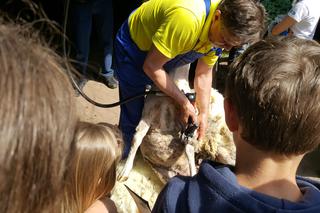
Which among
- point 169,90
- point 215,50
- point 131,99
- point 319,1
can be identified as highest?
point 319,1

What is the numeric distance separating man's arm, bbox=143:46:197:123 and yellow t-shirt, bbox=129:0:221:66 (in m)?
0.07

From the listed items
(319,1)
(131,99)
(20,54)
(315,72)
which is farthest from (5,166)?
(319,1)

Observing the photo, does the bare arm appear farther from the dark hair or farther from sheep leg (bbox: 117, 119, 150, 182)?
sheep leg (bbox: 117, 119, 150, 182)

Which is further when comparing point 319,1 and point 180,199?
point 319,1

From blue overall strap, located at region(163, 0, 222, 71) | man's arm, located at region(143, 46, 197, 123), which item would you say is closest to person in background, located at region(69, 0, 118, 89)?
blue overall strap, located at region(163, 0, 222, 71)

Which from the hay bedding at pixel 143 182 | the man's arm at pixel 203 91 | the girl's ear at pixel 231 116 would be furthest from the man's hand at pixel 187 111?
the girl's ear at pixel 231 116

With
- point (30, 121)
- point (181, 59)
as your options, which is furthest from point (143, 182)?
point (30, 121)

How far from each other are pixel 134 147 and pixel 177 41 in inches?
28.6

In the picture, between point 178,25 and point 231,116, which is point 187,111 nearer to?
point 178,25

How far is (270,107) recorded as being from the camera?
112cm

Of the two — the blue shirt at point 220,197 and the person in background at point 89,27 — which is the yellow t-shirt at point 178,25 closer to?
the blue shirt at point 220,197

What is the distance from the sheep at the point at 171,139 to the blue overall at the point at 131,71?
0.12 meters

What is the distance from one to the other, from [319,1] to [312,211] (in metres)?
2.64

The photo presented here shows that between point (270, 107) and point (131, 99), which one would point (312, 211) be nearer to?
point (270, 107)
